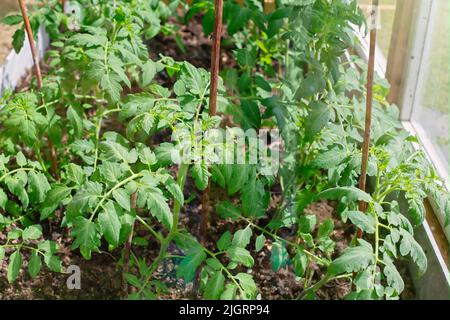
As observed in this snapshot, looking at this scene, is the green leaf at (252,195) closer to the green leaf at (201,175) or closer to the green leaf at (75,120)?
the green leaf at (201,175)

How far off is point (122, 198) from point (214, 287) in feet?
1.06

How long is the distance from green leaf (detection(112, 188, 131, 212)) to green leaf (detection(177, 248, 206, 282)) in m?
0.22

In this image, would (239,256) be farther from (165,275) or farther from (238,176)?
(165,275)

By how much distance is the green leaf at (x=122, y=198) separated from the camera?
5.87 feet

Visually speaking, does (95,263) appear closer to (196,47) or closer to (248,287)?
(248,287)

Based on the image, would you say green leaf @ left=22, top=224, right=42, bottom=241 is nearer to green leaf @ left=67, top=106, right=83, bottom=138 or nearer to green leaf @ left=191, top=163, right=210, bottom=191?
green leaf @ left=67, top=106, right=83, bottom=138

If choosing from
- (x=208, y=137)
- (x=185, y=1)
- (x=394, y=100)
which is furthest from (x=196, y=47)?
(x=208, y=137)

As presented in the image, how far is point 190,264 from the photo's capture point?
6.28 feet

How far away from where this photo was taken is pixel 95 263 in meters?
2.37

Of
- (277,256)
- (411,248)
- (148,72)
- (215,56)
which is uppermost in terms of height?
(215,56)

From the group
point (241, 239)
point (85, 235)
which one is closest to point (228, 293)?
point (241, 239)

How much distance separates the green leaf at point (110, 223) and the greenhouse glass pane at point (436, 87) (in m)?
1.16

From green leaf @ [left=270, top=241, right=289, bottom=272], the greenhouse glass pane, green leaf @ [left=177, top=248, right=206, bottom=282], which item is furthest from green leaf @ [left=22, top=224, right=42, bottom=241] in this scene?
the greenhouse glass pane

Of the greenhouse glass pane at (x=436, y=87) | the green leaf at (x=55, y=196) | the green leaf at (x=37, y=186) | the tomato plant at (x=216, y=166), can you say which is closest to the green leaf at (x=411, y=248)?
the tomato plant at (x=216, y=166)
